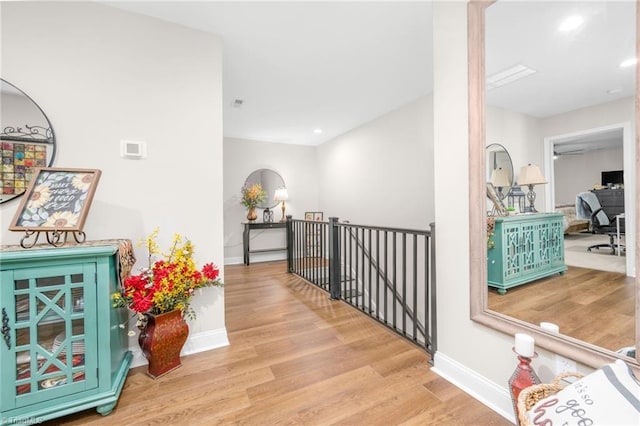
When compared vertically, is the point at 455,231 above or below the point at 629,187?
below

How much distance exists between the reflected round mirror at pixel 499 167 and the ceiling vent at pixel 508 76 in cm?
32

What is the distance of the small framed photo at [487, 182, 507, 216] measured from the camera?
1396 millimetres

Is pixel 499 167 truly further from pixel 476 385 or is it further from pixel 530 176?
pixel 476 385

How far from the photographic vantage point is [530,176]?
4.30ft

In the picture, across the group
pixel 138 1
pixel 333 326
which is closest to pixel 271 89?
pixel 138 1

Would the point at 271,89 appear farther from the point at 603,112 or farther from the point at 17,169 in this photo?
the point at 603,112

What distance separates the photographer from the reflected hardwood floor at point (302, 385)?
1.27 m

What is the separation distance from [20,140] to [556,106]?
9.58 ft

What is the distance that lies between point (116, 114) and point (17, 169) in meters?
0.62

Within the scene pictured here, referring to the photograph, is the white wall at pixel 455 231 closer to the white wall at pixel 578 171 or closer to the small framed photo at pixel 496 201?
the small framed photo at pixel 496 201

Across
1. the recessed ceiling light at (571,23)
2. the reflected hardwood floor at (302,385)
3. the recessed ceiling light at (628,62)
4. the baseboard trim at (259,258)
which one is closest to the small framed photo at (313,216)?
the baseboard trim at (259,258)

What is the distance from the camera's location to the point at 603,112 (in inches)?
40.8

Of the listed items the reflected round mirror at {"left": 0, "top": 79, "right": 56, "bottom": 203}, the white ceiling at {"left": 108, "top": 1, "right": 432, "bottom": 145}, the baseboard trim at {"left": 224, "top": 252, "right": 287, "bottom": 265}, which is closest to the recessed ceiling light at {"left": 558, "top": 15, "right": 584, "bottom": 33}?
the white ceiling at {"left": 108, "top": 1, "right": 432, "bottom": 145}

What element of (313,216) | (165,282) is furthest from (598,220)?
(313,216)
